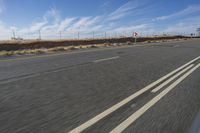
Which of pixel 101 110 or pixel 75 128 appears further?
pixel 101 110

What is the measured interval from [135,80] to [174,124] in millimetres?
3377

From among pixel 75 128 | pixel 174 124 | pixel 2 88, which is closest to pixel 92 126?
pixel 75 128

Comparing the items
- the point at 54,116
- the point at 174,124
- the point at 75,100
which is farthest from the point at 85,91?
the point at 174,124

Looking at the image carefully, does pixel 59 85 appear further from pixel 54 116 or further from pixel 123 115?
pixel 123 115

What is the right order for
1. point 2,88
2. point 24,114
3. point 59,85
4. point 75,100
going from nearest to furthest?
point 24,114 < point 75,100 < point 2,88 < point 59,85

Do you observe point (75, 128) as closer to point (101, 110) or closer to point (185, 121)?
point (101, 110)

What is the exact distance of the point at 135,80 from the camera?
693cm

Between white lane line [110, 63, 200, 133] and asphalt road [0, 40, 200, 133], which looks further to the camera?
asphalt road [0, 40, 200, 133]

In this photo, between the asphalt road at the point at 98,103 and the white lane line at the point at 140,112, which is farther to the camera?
the asphalt road at the point at 98,103

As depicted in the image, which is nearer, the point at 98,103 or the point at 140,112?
the point at 140,112

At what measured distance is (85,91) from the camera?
18.3 feet

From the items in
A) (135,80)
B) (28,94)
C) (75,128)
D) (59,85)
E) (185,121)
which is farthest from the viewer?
(135,80)

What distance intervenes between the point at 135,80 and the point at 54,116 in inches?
141

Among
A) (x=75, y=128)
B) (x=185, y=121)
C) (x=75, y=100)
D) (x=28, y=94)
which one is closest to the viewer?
(x=75, y=128)
